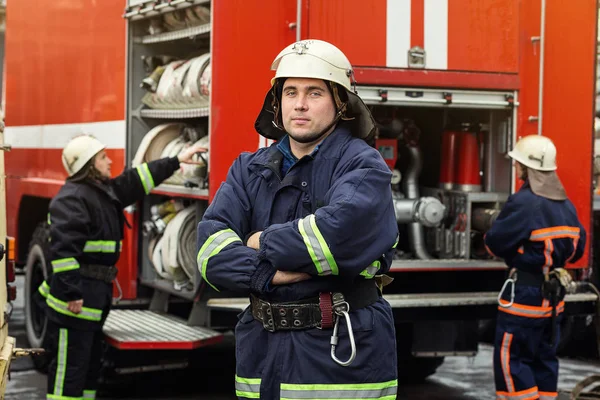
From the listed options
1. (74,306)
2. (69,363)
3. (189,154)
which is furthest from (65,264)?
(189,154)

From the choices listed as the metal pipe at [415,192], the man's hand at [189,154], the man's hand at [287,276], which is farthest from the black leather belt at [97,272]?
the man's hand at [287,276]

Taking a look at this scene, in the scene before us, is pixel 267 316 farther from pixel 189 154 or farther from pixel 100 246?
pixel 189 154

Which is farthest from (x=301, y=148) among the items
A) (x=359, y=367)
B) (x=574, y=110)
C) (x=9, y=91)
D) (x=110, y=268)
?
(x=9, y=91)

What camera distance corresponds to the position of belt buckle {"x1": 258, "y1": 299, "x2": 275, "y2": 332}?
3.48 meters

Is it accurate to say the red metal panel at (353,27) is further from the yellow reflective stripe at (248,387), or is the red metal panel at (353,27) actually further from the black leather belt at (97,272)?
the yellow reflective stripe at (248,387)

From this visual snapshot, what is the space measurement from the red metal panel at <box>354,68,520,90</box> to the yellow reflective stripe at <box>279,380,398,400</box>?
8.77 feet

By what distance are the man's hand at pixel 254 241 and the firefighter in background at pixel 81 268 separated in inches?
102

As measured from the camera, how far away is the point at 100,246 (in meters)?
6.08

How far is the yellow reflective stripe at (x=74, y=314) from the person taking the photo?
5977mm

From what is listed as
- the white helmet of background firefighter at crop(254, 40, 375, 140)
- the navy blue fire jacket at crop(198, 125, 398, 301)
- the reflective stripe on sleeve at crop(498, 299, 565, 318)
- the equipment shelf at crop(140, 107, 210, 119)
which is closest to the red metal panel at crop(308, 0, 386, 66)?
the equipment shelf at crop(140, 107, 210, 119)

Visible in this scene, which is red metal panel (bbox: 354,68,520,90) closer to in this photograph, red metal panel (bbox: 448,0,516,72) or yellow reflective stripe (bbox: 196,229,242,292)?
red metal panel (bbox: 448,0,516,72)

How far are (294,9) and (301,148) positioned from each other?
2.32 meters

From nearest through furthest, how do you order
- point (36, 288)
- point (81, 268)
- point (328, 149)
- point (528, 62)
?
point (328, 149), point (81, 268), point (528, 62), point (36, 288)

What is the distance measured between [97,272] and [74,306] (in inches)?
9.6
